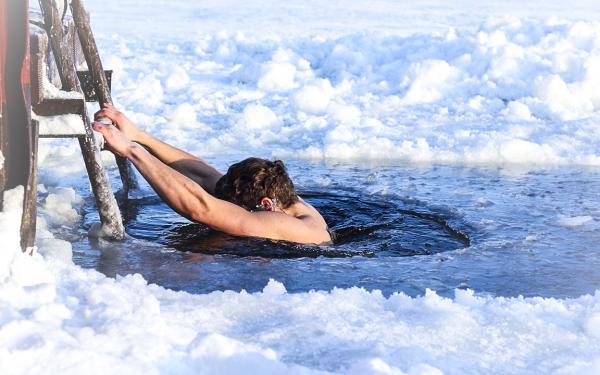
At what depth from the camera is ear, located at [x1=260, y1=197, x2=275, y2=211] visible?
16.8 ft

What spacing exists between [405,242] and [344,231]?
51cm

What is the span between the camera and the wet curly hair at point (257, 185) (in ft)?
16.8

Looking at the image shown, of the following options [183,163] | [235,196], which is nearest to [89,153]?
[235,196]

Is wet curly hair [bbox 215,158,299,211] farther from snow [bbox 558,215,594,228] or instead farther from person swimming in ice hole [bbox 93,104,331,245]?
snow [bbox 558,215,594,228]

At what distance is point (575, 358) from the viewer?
112 inches

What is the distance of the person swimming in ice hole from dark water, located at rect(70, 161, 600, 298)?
0.12 m

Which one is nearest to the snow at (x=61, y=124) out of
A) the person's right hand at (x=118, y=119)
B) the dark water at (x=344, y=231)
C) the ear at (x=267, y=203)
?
the person's right hand at (x=118, y=119)

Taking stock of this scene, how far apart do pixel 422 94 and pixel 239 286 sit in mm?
6703

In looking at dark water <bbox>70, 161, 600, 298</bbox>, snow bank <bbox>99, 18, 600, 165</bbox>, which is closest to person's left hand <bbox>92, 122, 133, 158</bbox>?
dark water <bbox>70, 161, 600, 298</bbox>

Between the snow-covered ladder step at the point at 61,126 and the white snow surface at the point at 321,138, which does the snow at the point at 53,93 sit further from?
the white snow surface at the point at 321,138

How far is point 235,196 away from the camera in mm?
5156

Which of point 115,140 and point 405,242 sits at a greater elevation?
point 115,140

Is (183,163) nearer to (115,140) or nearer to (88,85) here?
(88,85)

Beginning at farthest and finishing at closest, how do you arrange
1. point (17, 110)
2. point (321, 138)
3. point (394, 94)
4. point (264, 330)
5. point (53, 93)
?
point (394, 94) < point (321, 138) < point (53, 93) < point (17, 110) < point (264, 330)
